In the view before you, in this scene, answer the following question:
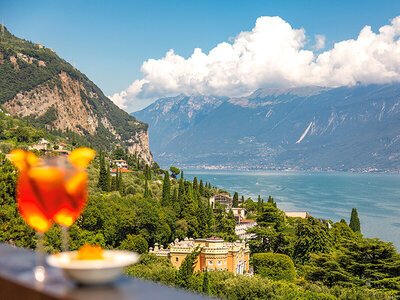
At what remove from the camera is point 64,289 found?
141cm

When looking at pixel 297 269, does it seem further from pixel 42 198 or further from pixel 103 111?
pixel 103 111

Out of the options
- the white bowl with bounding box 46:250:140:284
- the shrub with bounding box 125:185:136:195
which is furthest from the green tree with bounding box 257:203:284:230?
the white bowl with bounding box 46:250:140:284

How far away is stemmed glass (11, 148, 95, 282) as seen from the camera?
5.78 ft

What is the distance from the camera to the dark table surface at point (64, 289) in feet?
4.43

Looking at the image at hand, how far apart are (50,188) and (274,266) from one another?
2843 centimetres

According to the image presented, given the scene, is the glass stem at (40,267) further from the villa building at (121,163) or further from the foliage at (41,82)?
the foliage at (41,82)

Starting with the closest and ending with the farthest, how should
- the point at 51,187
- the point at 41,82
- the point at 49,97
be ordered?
1. the point at 51,187
2. the point at 41,82
3. the point at 49,97

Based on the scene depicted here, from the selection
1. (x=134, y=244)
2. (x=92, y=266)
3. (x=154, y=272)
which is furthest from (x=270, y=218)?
(x=92, y=266)

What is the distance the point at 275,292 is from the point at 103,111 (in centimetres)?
12314

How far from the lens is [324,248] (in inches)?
1229

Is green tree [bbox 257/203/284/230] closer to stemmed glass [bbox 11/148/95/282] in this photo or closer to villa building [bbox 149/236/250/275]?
villa building [bbox 149/236/250/275]

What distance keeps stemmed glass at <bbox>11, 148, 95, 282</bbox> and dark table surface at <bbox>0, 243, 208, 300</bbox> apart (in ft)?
0.41

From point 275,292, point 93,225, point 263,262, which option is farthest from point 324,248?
point 93,225

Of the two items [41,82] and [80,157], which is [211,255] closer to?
[80,157]
